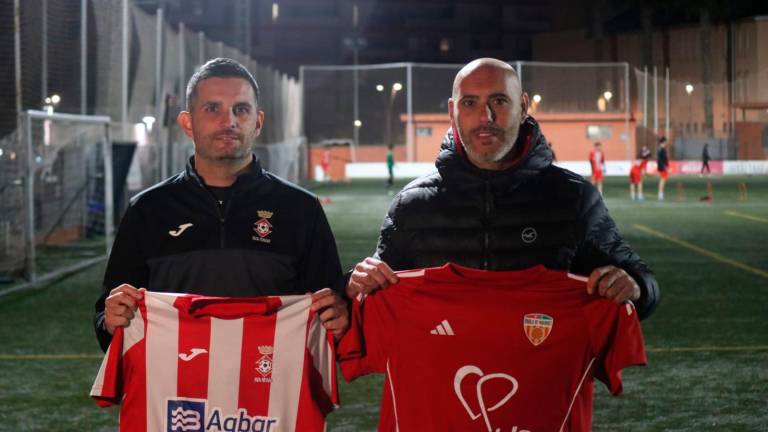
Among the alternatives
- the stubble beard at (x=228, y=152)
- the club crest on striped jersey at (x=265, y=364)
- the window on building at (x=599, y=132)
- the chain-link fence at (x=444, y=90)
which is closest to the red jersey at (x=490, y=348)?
the club crest on striped jersey at (x=265, y=364)

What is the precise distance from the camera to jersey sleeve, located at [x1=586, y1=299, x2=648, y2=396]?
3438mm

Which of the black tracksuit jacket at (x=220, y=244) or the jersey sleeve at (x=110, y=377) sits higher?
the black tracksuit jacket at (x=220, y=244)

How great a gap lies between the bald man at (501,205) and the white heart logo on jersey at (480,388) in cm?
34

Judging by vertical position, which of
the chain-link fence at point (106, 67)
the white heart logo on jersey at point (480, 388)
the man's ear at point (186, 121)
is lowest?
the white heart logo on jersey at point (480, 388)

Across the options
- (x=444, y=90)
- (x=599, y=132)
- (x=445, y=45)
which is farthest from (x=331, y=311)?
(x=445, y=45)

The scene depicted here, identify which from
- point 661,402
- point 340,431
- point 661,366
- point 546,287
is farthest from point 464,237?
point 661,366

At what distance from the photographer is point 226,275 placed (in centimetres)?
372

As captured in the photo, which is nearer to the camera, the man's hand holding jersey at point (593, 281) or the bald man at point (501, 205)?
the man's hand holding jersey at point (593, 281)

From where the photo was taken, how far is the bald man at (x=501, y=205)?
359cm

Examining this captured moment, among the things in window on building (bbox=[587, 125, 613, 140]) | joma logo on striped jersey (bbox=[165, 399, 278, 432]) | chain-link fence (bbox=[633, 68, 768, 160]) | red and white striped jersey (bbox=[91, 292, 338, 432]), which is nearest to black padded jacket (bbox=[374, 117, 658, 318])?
red and white striped jersey (bbox=[91, 292, 338, 432])

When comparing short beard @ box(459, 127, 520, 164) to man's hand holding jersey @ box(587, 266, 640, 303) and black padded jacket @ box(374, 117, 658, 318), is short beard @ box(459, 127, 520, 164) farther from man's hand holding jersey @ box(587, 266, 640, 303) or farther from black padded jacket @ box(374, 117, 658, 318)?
man's hand holding jersey @ box(587, 266, 640, 303)

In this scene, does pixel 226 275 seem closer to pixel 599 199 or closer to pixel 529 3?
pixel 599 199

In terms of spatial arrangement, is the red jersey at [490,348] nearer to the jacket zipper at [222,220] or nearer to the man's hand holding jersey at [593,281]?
the man's hand holding jersey at [593,281]

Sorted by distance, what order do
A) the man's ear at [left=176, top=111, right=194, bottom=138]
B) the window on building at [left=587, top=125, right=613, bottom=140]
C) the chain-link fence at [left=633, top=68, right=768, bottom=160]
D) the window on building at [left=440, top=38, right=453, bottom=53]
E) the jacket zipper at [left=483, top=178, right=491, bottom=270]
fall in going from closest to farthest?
1. the jacket zipper at [left=483, top=178, right=491, bottom=270]
2. the man's ear at [left=176, top=111, right=194, bottom=138]
3. the chain-link fence at [left=633, top=68, right=768, bottom=160]
4. the window on building at [left=587, top=125, right=613, bottom=140]
5. the window on building at [left=440, top=38, right=453, bottom=53]
